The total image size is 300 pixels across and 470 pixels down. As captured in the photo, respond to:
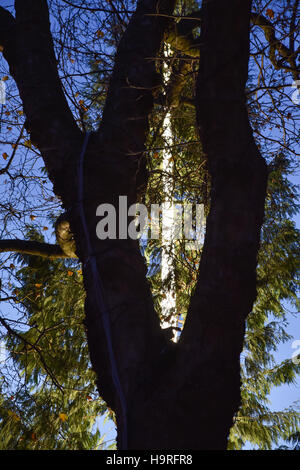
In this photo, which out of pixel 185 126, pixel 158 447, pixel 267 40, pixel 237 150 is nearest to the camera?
pixel 158 447

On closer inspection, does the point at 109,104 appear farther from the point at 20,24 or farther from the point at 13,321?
the point at 13,321

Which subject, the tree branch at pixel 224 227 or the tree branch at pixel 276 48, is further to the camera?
the tree branch at pixel 276 48

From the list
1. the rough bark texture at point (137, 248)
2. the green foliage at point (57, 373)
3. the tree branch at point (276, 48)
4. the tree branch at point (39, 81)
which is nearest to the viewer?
the rough bark texture at point (137, 248)

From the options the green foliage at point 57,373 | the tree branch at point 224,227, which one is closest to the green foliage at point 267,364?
the green foliage at point 57,373

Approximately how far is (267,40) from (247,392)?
14.0 ft

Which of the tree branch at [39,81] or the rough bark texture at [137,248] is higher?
the tree branch at [39,81]

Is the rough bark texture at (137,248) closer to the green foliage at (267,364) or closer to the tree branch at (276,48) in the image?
the tree branch at (276,48)

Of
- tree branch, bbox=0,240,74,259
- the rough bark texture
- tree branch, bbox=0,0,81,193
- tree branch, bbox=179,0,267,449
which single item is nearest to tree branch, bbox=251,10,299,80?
the rough bark texture

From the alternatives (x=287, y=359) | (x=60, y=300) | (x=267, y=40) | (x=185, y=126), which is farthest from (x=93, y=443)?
(x=267, y=40)

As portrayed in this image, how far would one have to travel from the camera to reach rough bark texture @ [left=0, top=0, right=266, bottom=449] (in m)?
1.35

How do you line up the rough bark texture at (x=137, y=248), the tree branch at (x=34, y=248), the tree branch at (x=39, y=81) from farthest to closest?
the tree branch at (x=34, y=248) < the tree branch at (x=39, y=81) < the rough bark texture at (x=137, y=248)

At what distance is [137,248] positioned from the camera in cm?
185

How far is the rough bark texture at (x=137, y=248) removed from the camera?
1349 mm

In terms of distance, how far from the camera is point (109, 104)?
2.17 meters
